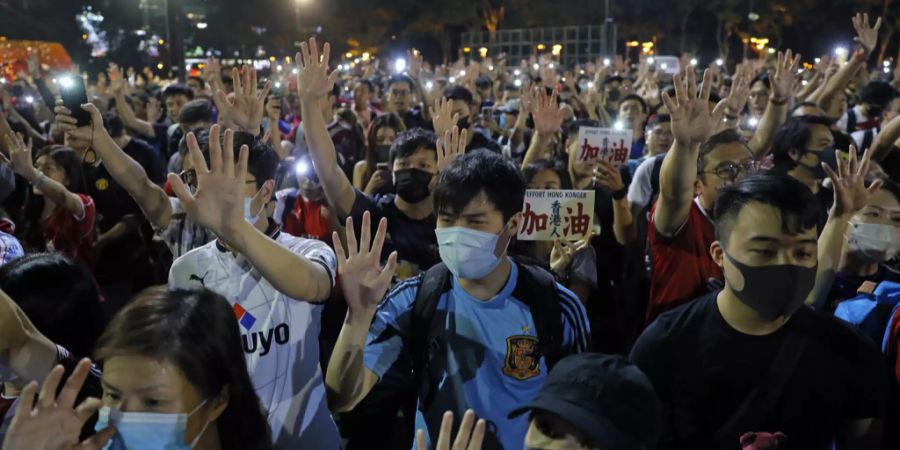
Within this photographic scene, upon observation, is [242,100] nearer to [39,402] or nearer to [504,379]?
[504,379]

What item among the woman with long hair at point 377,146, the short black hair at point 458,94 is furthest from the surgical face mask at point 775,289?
the short black hair at point 458,94

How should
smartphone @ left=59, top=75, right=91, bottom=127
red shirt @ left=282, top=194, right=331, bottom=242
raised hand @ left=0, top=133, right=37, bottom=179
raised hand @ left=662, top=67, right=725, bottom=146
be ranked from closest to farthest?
raised hand @ left=662, top=67, right=725, bottom=146, smartphone @ left=59, top=75, right=91, bottom=127, raised hand @ left=0, top=133, right=37, bottom=179, red shirt @ left=282, top=194, right=331, bottom=242

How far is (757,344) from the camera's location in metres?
2.67

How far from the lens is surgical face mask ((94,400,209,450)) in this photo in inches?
88.0

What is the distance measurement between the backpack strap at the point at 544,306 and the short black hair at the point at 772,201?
2.00ft

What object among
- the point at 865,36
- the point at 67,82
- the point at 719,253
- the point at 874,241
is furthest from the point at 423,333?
the point at 865,36

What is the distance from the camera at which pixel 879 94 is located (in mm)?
9461

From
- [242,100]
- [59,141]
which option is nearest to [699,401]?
[242,100]

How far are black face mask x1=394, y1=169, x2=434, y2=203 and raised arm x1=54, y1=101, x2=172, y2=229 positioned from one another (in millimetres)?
1194

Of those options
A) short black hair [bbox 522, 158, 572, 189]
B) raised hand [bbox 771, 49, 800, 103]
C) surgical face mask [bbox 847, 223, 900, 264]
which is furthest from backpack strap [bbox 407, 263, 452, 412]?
raised hand [bbox 771, 49, 800, 103]

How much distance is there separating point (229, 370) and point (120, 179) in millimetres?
1885

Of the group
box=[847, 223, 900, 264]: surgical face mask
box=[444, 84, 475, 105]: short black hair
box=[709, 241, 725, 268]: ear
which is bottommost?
box=[847, 223, 900, 264]: surgical face mask

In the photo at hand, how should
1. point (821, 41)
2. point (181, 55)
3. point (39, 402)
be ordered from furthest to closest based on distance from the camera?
point (821, 41) → point (181, 55) → point (39, 402)

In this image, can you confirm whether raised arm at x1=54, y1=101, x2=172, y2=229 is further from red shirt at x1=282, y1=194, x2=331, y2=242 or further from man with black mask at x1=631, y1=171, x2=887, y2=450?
man with black mask at x1=631, y1=171, x2=887, y2=450
